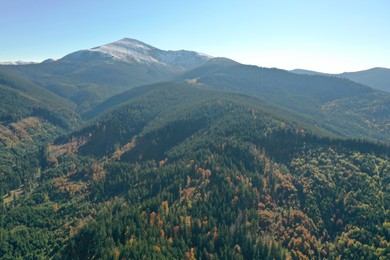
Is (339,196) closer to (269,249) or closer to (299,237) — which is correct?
(299,237)

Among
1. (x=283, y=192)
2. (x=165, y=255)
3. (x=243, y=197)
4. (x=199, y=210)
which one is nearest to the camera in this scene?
(x=165, y=255)

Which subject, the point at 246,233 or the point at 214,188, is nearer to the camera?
the point at 246,233

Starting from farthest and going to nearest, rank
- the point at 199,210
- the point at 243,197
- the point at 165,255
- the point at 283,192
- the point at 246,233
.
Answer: the point at 283,192, the point at 243,197, the point at 199,210, the point at 246,233, the point at 165,255

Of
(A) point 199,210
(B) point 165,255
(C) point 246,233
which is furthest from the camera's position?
(A) point 199,210

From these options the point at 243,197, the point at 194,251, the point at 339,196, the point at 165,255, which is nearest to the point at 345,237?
the point at 339,196

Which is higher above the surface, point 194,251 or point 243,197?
point 243,197

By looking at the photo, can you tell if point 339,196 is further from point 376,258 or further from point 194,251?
point 194,251

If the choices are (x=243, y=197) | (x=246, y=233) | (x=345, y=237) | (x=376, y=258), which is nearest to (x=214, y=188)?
(x=243, y=197)

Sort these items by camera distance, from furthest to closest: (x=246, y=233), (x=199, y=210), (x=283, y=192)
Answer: (x=283, y=192)
(x=199, y=210)
(x=246, y=233)

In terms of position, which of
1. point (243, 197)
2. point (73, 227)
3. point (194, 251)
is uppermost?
point (243, 197)
